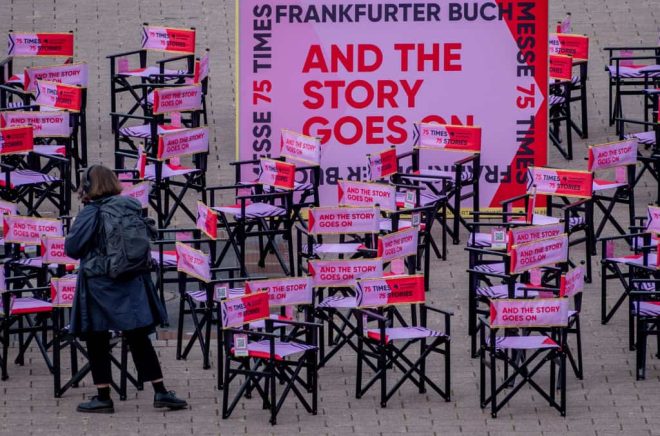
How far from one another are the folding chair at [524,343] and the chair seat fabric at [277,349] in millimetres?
1505

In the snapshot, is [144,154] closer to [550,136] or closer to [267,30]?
[267,30]

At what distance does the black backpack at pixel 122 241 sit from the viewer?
15.9 m

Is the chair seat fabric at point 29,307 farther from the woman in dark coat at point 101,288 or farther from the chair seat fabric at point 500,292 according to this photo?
the chair seat fabric at point 500,292

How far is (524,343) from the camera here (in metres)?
16.7

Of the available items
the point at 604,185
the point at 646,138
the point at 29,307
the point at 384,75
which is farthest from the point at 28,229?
the point at 646,138

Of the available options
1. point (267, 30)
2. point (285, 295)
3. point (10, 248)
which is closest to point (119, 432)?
point (285, 295)

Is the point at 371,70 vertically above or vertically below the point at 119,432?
above

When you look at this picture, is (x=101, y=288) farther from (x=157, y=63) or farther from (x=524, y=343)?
(x=157, y=63)

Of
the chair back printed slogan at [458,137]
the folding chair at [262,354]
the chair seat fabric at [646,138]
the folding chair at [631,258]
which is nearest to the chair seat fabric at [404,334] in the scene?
the folding chair at [262,354]

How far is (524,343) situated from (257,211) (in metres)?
4.77

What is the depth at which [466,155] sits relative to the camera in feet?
76.9

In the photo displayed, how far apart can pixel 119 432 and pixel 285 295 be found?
1.90 m

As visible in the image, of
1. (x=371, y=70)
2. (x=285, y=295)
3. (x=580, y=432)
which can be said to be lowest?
(x=580, y=432)

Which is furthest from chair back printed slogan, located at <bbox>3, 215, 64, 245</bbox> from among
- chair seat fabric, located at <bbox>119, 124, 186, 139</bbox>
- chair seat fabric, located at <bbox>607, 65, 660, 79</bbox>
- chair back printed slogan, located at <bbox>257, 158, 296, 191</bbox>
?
chair seat fabric, located at <bbox>607, 65, 660, 79</bbox>
